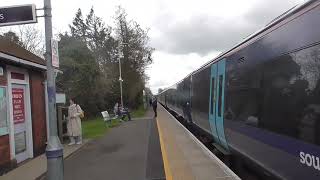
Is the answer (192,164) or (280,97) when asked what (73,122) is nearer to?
(192,164)

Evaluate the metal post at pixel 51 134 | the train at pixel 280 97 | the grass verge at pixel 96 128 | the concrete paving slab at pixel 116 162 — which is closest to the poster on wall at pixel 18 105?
the concrete paving slab at pixel 116 162

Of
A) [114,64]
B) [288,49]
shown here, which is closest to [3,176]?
[288,49]

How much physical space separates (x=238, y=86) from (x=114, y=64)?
50.6 m

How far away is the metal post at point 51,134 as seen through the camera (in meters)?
8.03

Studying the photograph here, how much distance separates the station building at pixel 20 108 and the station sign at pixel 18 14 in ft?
10.1

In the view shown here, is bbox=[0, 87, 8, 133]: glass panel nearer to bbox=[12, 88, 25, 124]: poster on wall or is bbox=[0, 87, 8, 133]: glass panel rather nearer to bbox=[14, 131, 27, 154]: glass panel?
bbox=[12, 88, 25, 124]: poster on wall

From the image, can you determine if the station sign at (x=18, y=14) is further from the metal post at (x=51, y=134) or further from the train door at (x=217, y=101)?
the train door at (x=217, y=101)

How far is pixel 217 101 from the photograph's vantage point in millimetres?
11969

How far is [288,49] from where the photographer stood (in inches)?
237

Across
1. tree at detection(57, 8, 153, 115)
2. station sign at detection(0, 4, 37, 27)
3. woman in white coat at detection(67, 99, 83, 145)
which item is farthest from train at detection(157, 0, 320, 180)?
tree at detection(57, 8, 153, 115)

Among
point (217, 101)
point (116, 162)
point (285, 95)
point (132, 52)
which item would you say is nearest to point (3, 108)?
point (116, 162)

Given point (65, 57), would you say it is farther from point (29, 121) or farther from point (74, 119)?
point (29, 121)

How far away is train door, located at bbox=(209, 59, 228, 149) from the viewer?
1128cm

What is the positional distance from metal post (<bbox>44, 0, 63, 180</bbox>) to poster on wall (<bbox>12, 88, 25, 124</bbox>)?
4964 millimetres
